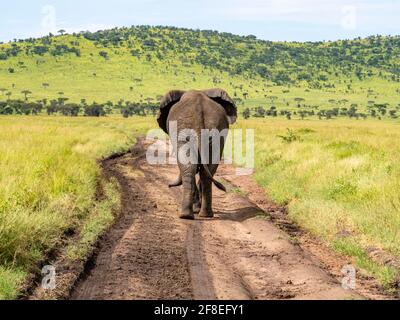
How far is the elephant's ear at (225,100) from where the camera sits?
12.1 metres

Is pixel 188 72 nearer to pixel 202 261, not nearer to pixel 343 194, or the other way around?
pixel 343 194

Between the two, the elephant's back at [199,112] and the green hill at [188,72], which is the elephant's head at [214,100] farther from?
the green hill at [188,72]

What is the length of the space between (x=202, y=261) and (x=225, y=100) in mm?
5460

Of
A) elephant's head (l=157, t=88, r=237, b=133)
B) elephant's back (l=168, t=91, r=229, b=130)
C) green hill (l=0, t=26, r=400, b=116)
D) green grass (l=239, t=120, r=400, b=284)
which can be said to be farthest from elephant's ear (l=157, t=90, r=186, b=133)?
green hill (l=0, t=26, r=400, b=116)

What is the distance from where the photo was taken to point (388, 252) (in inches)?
312

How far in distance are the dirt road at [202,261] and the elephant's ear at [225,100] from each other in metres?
2.12

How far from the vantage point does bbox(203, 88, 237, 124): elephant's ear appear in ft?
39.7

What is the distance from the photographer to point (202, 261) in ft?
24.8

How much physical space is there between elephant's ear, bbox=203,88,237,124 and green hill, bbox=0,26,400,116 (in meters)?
104

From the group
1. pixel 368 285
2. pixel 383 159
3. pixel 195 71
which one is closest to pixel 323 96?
pixel 195 71

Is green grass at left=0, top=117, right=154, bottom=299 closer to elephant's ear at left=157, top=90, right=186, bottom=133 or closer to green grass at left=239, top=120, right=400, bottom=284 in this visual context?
elephant's ear at left=157, top=90, right=186, bottom=133

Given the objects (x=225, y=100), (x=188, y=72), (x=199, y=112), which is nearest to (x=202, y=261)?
(x=199, y=112)
